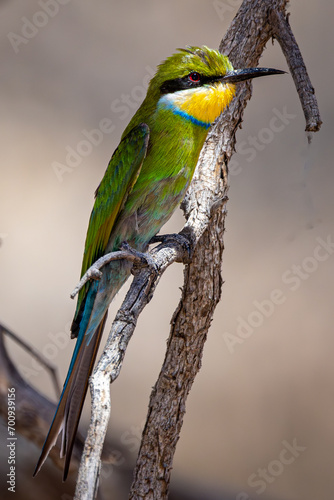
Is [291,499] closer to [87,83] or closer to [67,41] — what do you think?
[87,83]

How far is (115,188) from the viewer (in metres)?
1.55

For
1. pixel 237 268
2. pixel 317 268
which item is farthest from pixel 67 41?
pixel 317 268

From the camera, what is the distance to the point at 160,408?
4.69 feet

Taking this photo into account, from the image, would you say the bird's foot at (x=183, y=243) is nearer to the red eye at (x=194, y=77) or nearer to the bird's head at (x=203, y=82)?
the bird's head at (x=203, y=82)

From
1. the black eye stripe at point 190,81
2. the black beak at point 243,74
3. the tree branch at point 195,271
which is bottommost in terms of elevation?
the tree branch at point 195,271

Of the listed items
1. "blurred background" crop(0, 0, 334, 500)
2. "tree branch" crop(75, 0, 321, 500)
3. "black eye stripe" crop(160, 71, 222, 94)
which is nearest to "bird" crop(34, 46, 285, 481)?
"black eye stripe" crop(160, 71, 222, 94)

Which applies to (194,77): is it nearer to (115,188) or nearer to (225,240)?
(115,188)

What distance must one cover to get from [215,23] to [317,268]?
1332 mm

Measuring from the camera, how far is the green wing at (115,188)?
151 centimetres

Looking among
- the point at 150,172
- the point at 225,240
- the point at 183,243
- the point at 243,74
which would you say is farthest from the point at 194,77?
the point at 225,240

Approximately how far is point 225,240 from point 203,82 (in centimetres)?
122

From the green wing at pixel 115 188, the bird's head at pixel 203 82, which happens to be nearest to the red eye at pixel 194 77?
the bird's head at pixel 203 82

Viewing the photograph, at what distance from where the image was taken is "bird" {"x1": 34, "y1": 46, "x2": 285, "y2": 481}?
147 cm

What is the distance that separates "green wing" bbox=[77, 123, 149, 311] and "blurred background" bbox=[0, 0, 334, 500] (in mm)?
946
